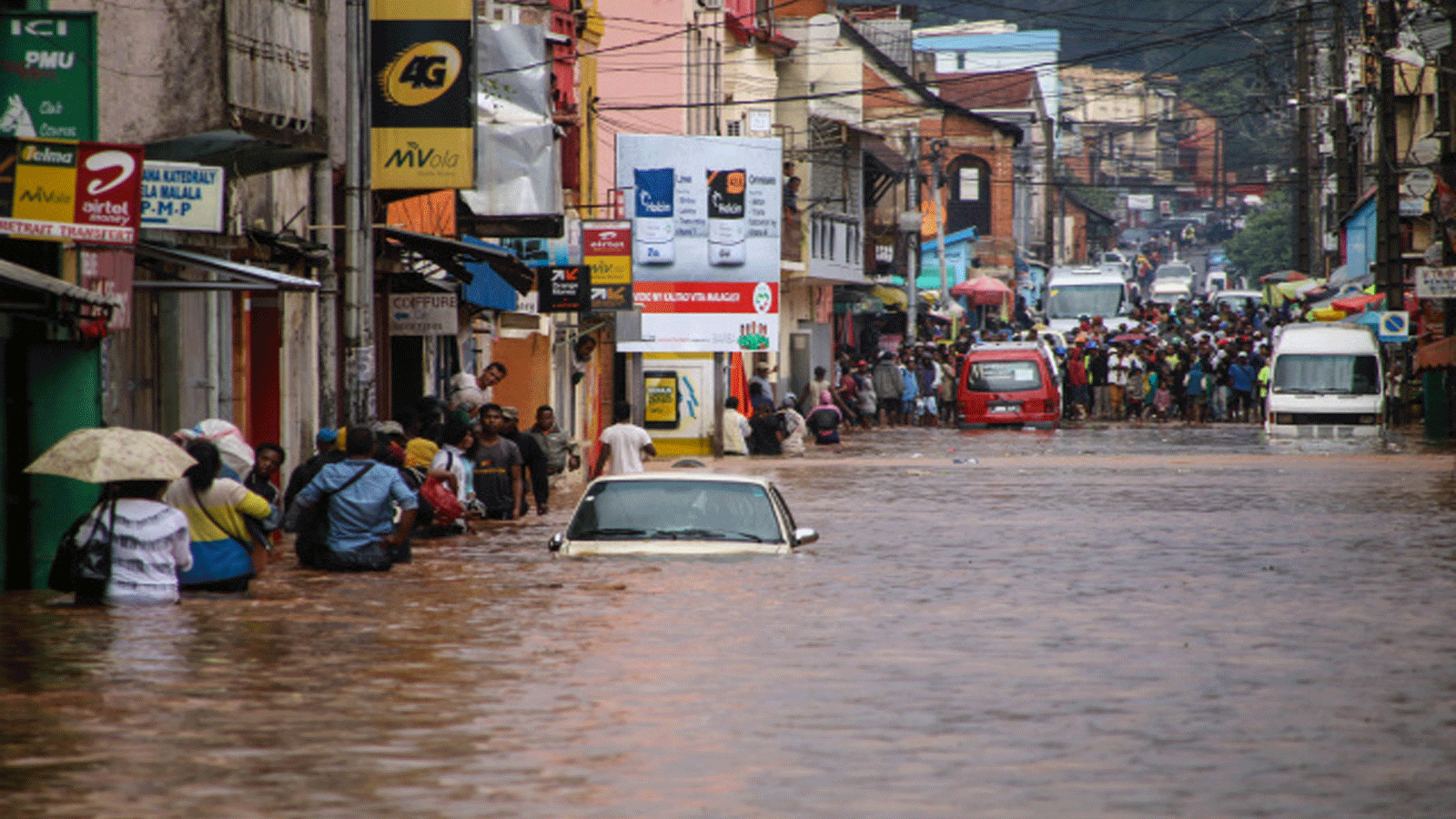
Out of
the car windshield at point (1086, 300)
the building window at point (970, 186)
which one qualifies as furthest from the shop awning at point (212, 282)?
the building window at point (970, 186)

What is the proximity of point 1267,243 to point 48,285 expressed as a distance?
123990 mm

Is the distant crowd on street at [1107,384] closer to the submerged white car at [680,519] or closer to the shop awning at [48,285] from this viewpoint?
the submerged white car at [680,519]

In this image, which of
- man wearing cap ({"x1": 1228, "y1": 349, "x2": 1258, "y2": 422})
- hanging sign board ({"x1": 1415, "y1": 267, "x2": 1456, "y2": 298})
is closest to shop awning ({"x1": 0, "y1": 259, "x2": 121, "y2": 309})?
hanging sign board ({"x1": 1415, "y1": 267, "x2": 1456, "y2": 298})

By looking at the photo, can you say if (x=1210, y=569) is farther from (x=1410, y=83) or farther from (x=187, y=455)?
(x=1410, y=83)

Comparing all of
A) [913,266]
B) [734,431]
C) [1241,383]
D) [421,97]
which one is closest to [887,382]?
[1241,383]

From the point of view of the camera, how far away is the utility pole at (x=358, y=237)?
2020 cm

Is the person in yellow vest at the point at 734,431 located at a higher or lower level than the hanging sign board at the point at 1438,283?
lower

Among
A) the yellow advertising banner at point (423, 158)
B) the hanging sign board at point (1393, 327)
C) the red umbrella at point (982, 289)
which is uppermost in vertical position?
the yellow advertising banner at point (423, 158)

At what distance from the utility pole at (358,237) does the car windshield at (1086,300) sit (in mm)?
62456

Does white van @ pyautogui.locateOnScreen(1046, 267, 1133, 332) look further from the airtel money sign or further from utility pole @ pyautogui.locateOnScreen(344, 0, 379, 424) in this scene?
utility pole @ pyautogui.locateOnScreen(344, 0, 379, 424)

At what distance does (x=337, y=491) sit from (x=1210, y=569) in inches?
274

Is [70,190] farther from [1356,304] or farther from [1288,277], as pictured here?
[1288,277]

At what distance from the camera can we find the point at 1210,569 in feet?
62.6

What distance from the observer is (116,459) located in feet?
46.2
